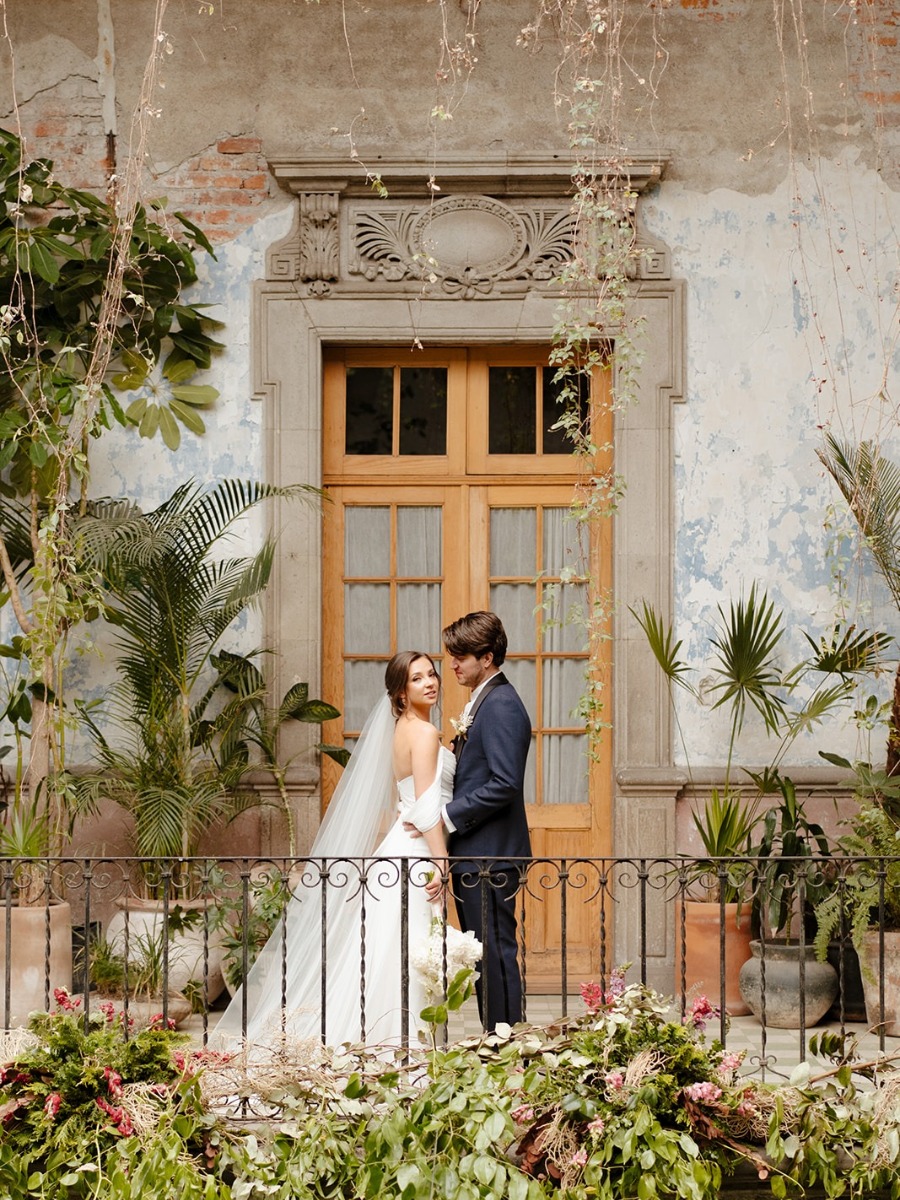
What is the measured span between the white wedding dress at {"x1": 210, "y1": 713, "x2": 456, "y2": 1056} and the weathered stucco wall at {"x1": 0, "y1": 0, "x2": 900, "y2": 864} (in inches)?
72.1

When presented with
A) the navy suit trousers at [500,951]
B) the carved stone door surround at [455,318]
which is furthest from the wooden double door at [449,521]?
the navy suit trousers at [500,951]

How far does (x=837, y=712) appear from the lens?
7.02 m

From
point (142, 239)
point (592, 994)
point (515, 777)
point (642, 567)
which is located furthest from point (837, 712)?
point (142, 239)

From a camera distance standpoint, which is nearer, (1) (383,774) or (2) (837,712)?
(1) (383,774)

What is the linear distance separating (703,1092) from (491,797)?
143 centimetres

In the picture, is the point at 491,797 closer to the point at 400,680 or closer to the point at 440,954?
the point at 400,680

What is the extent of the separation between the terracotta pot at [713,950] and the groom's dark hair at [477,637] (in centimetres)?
191

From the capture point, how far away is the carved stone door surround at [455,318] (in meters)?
7.01

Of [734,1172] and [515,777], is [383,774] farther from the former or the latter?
[734,1172]

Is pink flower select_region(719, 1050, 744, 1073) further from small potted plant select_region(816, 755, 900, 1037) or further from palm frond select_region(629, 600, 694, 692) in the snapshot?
palm frond select_region(629, 600, 694, 692)

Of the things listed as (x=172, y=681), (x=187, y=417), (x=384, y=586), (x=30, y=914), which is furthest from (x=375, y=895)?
(x=187, y=417)

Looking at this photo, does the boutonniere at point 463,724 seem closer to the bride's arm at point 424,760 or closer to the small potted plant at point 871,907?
the bride's arm at point 424,760

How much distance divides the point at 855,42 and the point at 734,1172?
17.8 feet

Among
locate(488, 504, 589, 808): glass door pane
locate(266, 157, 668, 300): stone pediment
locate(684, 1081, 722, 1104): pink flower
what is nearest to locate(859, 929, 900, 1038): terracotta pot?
locate(488, 504, 589, 808): glass door pane
